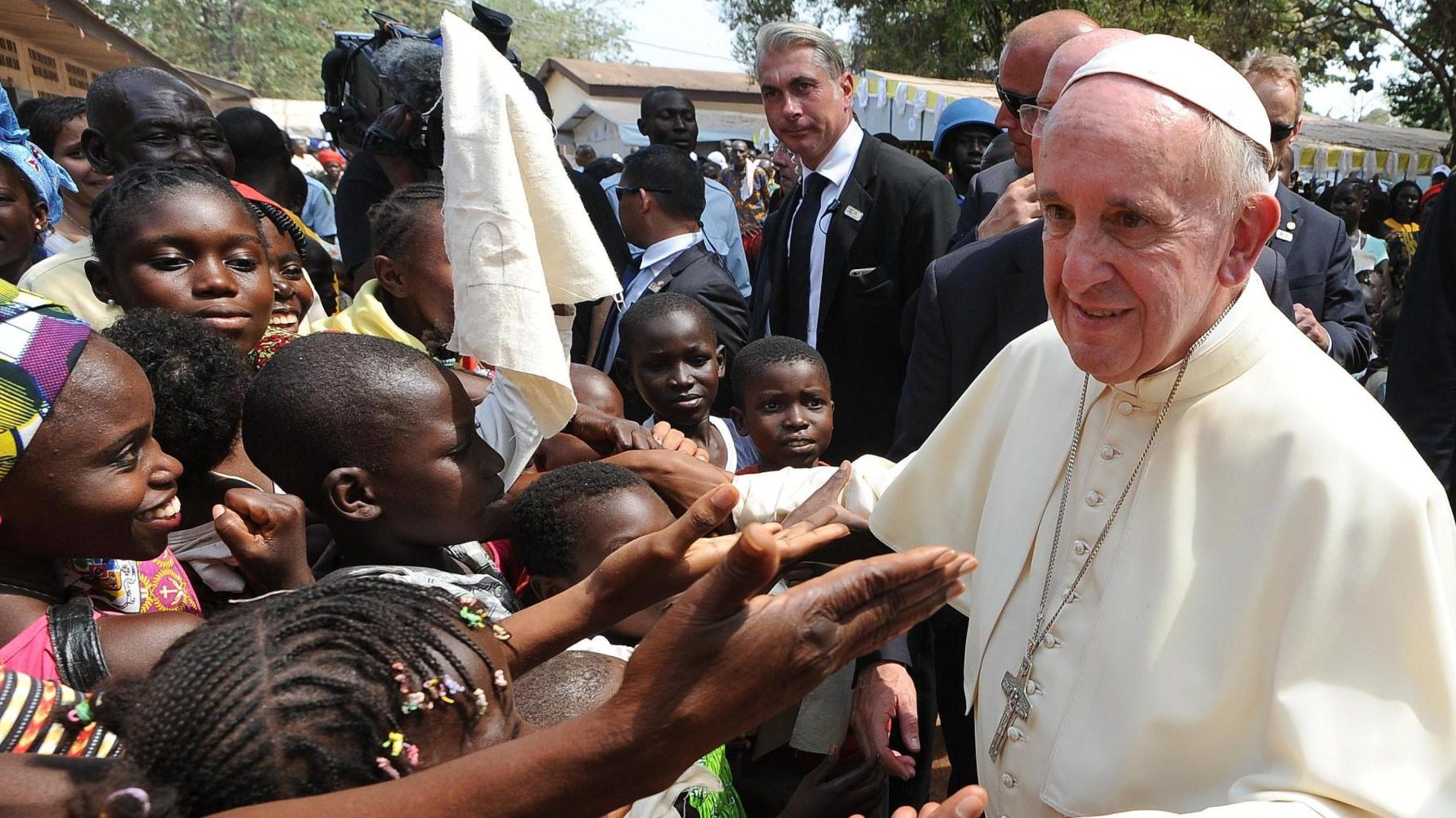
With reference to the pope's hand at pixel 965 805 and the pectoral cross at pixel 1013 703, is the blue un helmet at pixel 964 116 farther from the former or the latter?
the pope's hand at pixel 965 805

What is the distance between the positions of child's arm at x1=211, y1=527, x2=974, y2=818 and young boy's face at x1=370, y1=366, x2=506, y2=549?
132 centimetres

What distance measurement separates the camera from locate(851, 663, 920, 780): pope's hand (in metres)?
3.05

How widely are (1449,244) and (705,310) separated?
2861 mm

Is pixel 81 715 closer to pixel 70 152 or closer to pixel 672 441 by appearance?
pixel 672 441

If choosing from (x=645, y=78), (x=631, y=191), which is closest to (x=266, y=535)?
(x=631, y=191)

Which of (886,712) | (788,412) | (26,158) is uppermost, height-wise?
(26,158)

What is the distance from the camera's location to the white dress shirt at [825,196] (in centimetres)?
535

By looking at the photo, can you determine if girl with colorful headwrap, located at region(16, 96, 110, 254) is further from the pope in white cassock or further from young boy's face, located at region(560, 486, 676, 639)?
the pope in white cassock

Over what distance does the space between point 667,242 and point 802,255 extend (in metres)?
0.83

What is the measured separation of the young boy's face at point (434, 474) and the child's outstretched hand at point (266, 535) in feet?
0.69

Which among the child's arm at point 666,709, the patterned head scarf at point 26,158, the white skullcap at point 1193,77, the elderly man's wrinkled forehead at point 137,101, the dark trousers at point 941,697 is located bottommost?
the dark trousers at point 941,697

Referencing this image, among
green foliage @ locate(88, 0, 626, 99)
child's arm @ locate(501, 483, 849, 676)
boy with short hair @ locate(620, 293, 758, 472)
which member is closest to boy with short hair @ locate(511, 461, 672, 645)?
child's arm @ locate(501, 483, 849, 676)

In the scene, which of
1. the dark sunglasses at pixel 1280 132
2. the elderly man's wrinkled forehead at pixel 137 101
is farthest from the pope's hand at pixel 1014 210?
the elderly man's wrinkled forehead at pixel 137 101

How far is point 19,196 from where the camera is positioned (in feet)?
13.7
